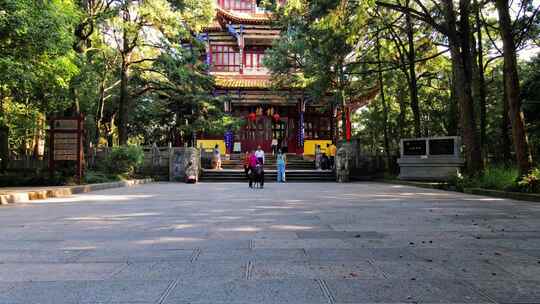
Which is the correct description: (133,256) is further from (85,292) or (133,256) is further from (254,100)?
(254,100)

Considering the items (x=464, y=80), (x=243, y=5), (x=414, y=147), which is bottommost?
(x=414, y=147)

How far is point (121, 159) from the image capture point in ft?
56.6

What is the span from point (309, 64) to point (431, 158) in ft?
22.5

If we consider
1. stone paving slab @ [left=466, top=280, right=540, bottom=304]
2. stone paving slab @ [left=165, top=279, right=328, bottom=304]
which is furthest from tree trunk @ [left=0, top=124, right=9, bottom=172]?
stone paving slab @ [left=466, top=280, right=540, bottom=304]

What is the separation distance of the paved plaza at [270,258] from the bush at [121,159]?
35.2 feet

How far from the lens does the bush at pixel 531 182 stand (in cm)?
942

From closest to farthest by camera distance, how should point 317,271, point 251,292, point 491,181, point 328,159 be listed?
point 251,292 → point 317,271 → point 491,181 → point 328,159

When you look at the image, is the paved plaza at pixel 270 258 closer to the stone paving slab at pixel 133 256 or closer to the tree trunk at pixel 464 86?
the stone paving slab at pixel 133 256

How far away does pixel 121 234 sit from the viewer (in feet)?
16.1

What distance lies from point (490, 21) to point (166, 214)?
17.4 metres

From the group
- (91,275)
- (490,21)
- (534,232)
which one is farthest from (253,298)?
(490,21)

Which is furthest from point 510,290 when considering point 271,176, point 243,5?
point 243,5

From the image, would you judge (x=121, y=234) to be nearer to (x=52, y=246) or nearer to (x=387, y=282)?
(x=52, y=246)

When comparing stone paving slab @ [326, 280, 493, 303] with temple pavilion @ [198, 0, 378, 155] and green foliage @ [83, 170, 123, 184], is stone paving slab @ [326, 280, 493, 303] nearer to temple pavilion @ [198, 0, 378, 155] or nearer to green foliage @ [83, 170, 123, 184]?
green foliage @ [83, 170, 123, 184]
